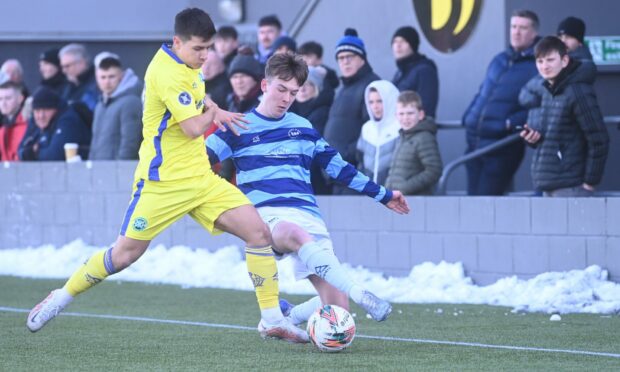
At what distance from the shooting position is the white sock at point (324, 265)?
25.2ft

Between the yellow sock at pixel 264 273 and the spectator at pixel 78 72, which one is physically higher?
the spectator at pixel 78 72

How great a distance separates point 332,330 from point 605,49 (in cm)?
690

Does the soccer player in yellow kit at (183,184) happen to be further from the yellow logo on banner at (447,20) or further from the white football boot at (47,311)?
the yellow logo on banner at (447,20)

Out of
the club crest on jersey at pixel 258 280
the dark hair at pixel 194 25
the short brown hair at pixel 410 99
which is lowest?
the club crest on jersey at pixel 258 280

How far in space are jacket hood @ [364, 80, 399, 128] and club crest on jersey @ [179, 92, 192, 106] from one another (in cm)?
487

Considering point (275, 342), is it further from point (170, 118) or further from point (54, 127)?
point (54, 127)

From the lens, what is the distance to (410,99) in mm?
11930

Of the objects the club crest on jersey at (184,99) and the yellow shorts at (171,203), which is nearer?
the club crest on jersey at (184,99)

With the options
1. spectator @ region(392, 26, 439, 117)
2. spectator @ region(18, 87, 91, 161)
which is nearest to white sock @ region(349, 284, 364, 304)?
spectator @ region(392, 26, 439, 117)

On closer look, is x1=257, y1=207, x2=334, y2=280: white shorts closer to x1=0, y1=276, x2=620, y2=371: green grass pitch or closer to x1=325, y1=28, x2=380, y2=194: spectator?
x1=0, y1=276, x2=620, y2=371: green grass pitch

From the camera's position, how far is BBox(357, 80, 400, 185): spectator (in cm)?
1228

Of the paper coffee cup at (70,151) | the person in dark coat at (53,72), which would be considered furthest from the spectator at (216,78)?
the person in dark coat at (53,72)

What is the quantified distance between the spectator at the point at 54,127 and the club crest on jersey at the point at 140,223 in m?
7.40

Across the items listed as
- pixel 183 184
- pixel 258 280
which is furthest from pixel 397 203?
pixel 183 184
